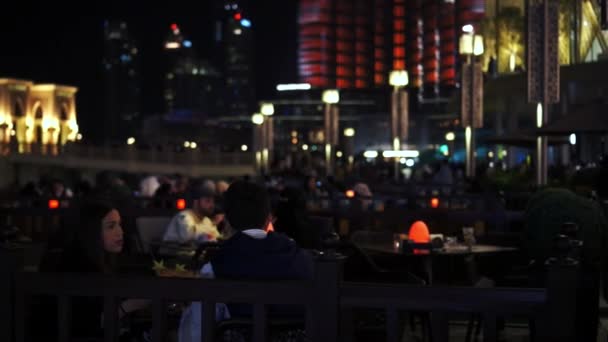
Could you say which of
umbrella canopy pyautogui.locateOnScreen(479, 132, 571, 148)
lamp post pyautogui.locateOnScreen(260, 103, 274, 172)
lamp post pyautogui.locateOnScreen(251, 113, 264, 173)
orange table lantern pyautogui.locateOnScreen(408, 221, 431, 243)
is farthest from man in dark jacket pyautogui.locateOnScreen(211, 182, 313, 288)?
lamp post pyautogui.locateOnScreen(251, 113, 264, 173)

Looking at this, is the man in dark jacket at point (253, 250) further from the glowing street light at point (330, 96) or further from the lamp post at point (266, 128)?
the lamp post at point (266, 128)

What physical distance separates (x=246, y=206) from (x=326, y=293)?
2.76 feet

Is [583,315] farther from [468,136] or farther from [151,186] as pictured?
[468,136]

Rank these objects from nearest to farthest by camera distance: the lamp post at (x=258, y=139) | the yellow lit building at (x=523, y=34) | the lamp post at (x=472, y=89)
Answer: the lamp post at (x=472, y=89), the yellow lit building at (x=523, y=34), the lamp post at (x=258, y=139)

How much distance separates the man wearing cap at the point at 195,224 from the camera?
1108 cm

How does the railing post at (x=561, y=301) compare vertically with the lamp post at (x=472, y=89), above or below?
below

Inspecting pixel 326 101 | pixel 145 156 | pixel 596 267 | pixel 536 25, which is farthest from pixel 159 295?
pixel 145 156

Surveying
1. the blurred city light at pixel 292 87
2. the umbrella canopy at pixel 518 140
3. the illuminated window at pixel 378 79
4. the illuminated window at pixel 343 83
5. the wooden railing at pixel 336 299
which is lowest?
the wooden railing at pixel 336 299

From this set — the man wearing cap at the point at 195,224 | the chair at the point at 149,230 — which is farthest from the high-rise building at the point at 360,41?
the man wearing cap at the point at 195,224

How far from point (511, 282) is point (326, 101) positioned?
33.6 m

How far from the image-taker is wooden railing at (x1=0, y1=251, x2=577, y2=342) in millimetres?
4129

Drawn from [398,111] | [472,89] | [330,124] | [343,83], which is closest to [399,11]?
[343,83]

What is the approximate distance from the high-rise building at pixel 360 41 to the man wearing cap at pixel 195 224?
492 feet

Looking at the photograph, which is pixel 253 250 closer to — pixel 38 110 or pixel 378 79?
pixel 38 110
